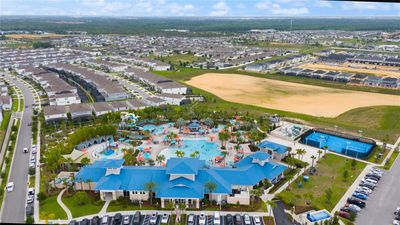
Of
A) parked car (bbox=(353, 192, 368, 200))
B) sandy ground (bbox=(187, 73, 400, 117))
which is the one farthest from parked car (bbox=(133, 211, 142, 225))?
sandy ground (bbox=(187, 73, 400, 117))

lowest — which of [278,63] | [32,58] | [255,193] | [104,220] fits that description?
[104,220]

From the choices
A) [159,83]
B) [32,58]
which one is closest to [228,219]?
[159,83]

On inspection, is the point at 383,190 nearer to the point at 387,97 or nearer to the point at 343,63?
the point at 387,97

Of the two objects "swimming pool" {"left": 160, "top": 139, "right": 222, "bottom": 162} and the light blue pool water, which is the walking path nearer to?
"swimming pool" {"left": 160, "top": 139, "right": 222, "bottom": 162}

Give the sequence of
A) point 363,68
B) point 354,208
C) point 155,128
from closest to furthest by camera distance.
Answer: point 354,208, point 155,128, point 363,68

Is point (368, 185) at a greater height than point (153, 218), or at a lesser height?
greater

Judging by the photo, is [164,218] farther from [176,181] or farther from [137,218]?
[176,181]

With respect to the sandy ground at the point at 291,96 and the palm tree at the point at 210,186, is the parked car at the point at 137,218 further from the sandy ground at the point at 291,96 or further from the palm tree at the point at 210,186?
the sandy ground at the point at 291,96
